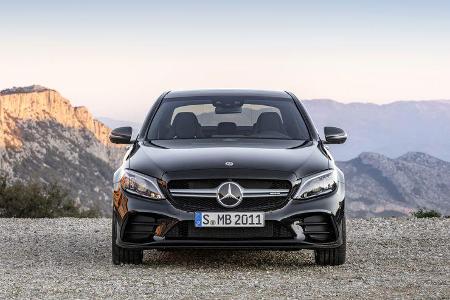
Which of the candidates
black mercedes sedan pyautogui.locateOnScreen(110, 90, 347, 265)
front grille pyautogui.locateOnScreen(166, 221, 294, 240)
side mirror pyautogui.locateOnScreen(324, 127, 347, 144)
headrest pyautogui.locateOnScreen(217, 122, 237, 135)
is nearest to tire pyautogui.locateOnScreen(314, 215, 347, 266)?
black mercedes sedan pyautogui.locateOnScreen(110, 90, 347, 265)

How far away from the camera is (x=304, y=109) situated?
30.5 feet

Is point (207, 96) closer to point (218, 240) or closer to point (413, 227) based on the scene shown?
point (218, 240)

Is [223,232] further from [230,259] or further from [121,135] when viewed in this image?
[121,135]

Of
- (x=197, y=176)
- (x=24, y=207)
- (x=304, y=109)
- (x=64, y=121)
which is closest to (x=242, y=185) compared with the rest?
(x=197, y=176)

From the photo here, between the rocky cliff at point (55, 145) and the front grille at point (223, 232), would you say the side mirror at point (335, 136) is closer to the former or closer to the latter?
the front grille at point (223, 232)

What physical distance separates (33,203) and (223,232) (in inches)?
833

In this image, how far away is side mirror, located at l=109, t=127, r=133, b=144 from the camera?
8836 millimetres

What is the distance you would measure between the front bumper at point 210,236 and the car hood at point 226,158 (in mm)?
296

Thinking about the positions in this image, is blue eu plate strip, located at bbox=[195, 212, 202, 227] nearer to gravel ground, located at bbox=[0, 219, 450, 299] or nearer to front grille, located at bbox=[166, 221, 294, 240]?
front grille, located at bbox=[166, 221, 294, 240]

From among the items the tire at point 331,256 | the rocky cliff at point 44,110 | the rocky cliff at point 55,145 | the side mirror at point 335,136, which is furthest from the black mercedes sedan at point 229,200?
the rocky cliff at point 44,110

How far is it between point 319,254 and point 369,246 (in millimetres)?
2720

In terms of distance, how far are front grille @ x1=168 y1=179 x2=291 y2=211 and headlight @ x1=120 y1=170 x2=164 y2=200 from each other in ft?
0.40

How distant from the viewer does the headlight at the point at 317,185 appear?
770 cm

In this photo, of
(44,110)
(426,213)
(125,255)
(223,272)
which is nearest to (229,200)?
(223,272)
